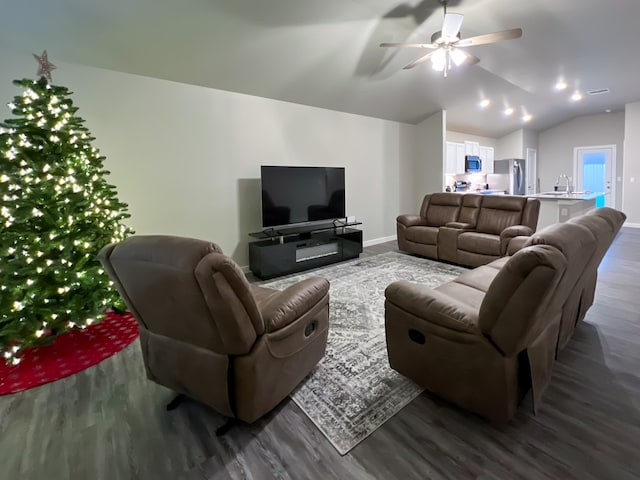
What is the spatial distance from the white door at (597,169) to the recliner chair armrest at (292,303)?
32.7 ft

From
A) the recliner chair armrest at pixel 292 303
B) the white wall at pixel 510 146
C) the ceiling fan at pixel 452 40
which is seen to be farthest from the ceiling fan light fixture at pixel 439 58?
the white wall at pixel 510 146

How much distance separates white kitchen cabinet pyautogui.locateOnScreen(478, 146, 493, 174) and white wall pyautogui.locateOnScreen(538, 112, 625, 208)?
2192 mm

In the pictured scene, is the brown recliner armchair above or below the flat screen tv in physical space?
below

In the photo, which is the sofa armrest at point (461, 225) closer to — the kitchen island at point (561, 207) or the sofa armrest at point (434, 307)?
the kitchen island at point (561, 207)

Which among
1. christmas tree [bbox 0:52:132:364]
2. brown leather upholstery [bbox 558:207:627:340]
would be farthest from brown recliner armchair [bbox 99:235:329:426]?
brown leather upholstery [bbox 558:207:627:340]

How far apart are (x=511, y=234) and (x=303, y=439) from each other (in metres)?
3.82

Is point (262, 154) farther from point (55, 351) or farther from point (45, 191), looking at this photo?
point (55, 351)

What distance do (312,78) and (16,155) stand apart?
337cm

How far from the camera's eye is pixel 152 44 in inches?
128

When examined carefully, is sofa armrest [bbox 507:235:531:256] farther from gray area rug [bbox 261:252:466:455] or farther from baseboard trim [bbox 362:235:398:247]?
baseboard trim [bbox 362:235:398:247]

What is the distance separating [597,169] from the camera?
355 inches

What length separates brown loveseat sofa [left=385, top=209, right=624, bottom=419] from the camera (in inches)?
57.1

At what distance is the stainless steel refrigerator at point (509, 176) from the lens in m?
8.72

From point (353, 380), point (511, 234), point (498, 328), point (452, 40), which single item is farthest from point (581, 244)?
point (511, 234)
